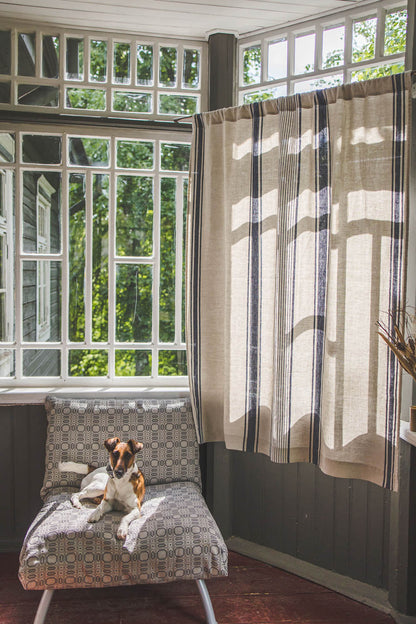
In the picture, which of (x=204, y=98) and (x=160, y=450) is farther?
(x=204, y=98)

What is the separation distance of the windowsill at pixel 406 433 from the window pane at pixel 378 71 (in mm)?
1563

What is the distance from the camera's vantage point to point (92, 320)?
285cm

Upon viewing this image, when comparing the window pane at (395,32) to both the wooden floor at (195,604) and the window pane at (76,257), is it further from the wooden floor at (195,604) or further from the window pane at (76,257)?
the wooden floor at (195,604)

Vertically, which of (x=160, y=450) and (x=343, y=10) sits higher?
(x=343, y=10)

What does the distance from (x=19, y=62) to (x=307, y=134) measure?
160 centimetres

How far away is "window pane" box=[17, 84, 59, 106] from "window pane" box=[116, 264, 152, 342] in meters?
0.95

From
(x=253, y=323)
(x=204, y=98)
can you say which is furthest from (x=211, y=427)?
(x=204, y=98)

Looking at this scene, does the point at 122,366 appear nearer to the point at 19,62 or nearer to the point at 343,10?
the point at 19,62

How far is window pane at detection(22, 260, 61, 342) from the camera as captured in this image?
9.15ft

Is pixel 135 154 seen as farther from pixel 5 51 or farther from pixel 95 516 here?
pixel 95 516

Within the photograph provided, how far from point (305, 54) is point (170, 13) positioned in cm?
71

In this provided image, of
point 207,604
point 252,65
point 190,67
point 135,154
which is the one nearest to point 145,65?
point 190,67

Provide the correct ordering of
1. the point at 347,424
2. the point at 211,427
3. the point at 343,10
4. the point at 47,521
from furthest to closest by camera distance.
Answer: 1. the point at 211,427
2. the point at 343,10
3. the point at 347,424
4. the point at 47,521

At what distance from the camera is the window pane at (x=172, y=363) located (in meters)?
2.91
